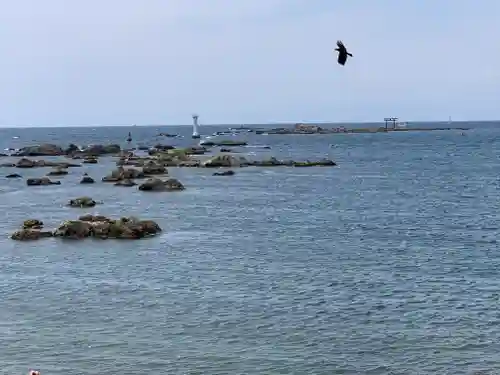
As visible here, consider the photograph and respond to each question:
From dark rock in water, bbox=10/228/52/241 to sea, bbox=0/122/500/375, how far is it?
0.83m

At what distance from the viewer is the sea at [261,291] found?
27.1 meters

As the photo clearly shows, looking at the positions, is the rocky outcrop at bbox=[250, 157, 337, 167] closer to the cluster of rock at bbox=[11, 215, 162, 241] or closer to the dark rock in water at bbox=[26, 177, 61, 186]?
the dark rock in water at bbox=[26, 177, 61, 186]

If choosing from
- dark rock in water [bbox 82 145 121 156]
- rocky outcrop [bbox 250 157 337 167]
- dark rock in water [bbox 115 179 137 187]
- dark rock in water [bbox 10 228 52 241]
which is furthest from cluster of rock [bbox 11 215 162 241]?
dark rock in water [bbox 82 145 121 156]

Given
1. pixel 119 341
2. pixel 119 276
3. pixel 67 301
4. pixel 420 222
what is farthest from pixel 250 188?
pixel 119 341

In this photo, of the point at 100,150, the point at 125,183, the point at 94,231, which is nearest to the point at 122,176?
the point at 125,183

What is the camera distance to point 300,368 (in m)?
25.9

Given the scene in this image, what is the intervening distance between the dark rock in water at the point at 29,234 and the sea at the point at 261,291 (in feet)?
2.72

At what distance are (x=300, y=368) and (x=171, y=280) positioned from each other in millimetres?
14469

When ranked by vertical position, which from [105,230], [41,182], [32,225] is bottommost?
[32,225]

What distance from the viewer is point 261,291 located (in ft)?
120

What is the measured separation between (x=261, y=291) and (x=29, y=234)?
22.1 m

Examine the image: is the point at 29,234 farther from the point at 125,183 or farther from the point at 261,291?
the point at 125,183

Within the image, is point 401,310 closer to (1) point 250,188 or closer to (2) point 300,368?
(2) point 300,368

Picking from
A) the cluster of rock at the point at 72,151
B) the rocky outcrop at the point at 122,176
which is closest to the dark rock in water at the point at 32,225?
the rocky outcrop at the point at 122,176
